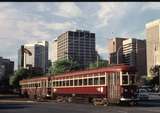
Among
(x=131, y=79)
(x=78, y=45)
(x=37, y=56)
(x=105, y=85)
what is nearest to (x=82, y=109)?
(x=105, y=85)

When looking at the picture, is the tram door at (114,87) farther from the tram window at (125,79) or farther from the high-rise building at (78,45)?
the high-rise building at (78,45)

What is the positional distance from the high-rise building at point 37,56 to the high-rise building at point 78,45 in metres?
8.45

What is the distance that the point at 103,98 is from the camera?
38125 millimetres

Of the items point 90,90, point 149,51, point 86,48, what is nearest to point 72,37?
point 86,48

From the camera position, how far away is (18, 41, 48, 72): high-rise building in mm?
116894

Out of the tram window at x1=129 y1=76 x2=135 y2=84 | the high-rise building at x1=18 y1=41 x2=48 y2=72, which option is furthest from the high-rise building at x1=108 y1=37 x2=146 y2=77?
the tram window at x1=129 y1=76 x2=135 y2=84

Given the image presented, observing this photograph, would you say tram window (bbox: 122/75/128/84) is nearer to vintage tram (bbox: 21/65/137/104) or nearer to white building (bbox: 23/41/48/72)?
vintage tram (bbox: 21/65/137/104)

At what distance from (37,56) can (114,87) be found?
327 ft

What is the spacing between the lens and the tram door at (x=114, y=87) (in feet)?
120

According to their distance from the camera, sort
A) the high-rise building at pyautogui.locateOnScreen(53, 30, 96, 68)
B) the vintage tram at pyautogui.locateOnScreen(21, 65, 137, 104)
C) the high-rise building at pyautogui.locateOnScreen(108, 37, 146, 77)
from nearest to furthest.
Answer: the vintage tram at pyautogui.locateOnScreen(21, 65, 137, 104) < the high-rise building at pyautogui.locateOnScreen(53, 30, 96, 68) < the high-rise building at pyautogui.locateOnScreen(108, 37, 146, 77)

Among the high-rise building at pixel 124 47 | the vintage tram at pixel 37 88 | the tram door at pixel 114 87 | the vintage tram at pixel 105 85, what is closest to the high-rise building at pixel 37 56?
the high-rise building at pixel 124 47

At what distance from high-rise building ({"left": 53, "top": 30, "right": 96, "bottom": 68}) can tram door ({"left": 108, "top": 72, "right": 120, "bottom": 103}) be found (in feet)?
160

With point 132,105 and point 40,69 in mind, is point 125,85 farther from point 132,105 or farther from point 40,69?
point 40,69

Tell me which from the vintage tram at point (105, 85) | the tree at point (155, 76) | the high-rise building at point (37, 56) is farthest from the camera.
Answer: the tree at point (155, 76)
